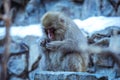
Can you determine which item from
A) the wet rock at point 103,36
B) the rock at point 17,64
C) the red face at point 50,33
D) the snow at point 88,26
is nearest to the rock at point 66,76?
the red face at point 50,33

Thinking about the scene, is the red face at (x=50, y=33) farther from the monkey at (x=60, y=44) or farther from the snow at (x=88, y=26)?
the snow at (x=88, y=26)

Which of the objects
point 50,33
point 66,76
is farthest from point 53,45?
point 66,76

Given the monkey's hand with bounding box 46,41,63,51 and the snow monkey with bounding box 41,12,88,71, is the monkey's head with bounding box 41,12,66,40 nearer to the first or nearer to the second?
the snow monkey with bounding box 41,12,88,71

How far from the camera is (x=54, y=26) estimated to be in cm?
575

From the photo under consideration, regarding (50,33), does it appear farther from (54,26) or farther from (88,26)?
(88,26)

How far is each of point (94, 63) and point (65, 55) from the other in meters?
1.09

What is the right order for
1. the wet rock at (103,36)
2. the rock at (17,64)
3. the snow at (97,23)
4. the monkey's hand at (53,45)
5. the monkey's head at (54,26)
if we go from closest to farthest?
the monkey's hand at (53,45), the monkey's head at (54,26), the wet rock at (103,36), the snow at (97,23), the rock at (17,64)

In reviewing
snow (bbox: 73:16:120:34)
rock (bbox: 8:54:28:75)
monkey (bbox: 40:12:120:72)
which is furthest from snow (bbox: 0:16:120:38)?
monkey (bbox: 40:12:120:72)

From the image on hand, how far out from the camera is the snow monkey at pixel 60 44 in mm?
5625

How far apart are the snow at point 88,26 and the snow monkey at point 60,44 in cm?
129

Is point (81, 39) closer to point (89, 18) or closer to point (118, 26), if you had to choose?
point (118, 26)

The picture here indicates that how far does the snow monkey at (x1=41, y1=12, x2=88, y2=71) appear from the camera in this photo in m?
5.62

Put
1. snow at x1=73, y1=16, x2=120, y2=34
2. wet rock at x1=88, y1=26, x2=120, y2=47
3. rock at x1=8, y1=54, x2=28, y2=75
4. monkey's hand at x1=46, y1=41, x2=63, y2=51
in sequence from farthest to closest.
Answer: rock at x1=8, y1=54, x2=28, y2=75, snow at x1=73, y1=16, x2=120, y2=34, wet rock at x1=88, y1=26, x2=120, y2=47, monkey's hand at x1=46, y1=41, x2=63, y2=51

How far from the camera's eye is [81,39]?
5855 mm
